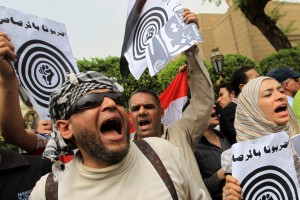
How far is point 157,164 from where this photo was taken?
171 centimetres

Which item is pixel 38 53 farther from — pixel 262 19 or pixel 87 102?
pixel 262 19

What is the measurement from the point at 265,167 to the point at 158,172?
0.67 meters

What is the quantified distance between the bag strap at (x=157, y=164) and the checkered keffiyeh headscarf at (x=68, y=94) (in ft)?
1.08

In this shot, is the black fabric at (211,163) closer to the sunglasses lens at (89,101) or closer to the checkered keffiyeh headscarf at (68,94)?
the checkered keffiyeh headscarf at (68,94)

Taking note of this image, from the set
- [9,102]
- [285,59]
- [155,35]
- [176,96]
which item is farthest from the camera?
[285,59]

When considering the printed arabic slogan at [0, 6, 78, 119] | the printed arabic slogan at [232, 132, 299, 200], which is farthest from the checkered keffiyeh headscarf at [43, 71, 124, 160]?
the printed arabic slogan at [232, 132, 299, 200]

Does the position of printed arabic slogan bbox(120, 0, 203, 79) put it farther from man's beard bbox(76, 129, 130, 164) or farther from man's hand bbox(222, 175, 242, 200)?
man's beard bbox(76, 129, 130, 164)

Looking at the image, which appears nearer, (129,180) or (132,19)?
(129,180)

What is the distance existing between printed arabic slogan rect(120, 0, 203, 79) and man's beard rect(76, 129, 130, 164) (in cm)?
122

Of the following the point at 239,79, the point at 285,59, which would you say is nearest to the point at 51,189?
the point at 239,79

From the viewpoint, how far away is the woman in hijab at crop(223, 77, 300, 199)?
2.29 m

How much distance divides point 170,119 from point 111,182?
8.14 feet

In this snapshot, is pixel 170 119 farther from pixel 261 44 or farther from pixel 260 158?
pixel 261 44

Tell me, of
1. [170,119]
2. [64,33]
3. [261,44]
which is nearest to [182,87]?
[170,119]
